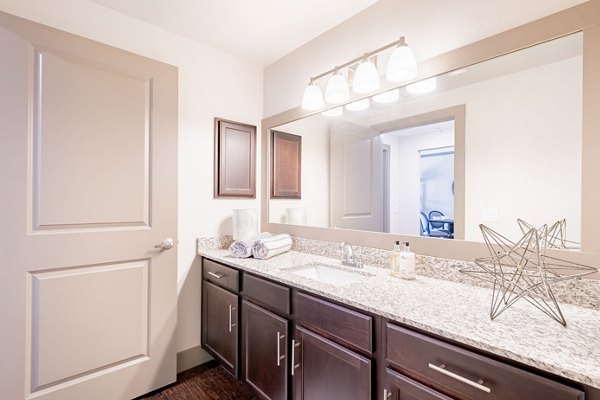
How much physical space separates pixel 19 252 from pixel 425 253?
6.40 ft

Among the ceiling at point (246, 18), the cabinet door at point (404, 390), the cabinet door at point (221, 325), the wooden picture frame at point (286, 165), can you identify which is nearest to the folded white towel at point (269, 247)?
the cabinet door at point (221, 325)

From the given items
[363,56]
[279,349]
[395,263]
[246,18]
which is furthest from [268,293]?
[246,18]

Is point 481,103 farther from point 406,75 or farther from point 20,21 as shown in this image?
point 20,21

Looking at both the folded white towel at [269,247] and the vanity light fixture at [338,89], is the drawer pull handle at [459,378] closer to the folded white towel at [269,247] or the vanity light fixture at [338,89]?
the folded white towel at [269,247]

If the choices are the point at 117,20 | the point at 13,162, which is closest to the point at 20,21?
the point at 117,20

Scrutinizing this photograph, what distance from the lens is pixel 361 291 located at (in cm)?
116

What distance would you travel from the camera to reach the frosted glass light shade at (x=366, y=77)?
1.54 metres

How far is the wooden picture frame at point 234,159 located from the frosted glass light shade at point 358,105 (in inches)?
35.1

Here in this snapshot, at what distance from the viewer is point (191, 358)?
2010 mm

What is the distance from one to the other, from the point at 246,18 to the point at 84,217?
150cm

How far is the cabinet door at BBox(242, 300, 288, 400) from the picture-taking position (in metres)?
1.37

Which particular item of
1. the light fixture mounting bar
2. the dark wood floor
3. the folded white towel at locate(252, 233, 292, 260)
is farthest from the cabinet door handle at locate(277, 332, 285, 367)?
the light fixture mounting bar

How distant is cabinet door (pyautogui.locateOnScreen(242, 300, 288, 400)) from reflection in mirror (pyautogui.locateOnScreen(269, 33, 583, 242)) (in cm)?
74

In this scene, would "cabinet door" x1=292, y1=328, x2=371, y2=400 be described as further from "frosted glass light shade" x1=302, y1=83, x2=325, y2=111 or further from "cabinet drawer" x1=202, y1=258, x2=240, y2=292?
"frosted glass light shade" x1=302, y1=83, x2=325, y2=111
